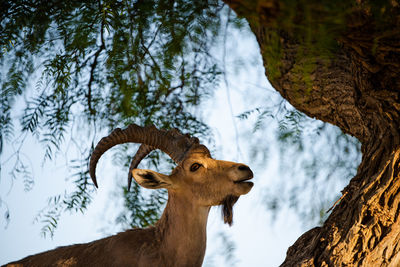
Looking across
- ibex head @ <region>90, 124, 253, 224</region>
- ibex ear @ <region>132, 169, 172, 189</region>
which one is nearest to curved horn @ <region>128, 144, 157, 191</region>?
ibex head @ <region>90, 124, 253, 224</region>

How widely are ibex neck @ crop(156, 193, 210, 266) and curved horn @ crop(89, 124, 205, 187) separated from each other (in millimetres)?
508

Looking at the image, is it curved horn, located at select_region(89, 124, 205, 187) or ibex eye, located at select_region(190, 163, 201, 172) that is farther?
ibex eye, located at select_region(190, 163, 201, 172)

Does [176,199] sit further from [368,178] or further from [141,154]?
[368,178]

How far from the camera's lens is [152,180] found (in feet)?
15.7

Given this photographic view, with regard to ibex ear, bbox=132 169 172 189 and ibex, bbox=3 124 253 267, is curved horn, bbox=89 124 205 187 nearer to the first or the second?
ibex, bbox=3 124 253 267

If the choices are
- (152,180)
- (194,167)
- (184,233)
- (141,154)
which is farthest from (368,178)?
(141,154)

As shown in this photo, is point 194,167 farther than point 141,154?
No

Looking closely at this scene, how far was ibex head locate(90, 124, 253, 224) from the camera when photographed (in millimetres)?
4699

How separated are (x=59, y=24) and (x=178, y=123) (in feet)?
7.07

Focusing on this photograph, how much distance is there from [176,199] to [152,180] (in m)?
0.34

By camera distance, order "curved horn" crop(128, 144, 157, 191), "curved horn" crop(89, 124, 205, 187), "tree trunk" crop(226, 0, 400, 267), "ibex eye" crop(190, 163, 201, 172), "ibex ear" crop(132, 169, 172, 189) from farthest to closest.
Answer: "curved horn" crop(128, 144, 157, 191), "ibex eye" crop(190, 163, 201, 172), "ibex ear" crop(132, 169, 172, 189), "curved horn" crop(89, 124, 205, 187), "tree trunk" crop(226, 0, 400, 267)

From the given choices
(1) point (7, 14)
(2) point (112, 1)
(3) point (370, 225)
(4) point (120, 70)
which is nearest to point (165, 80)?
(4) point (120, 70)

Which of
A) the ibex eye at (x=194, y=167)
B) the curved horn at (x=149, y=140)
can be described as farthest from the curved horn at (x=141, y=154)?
the ibex eye at (x=194, y=167)

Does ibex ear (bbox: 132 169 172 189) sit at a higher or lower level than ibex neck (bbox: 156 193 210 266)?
higher
